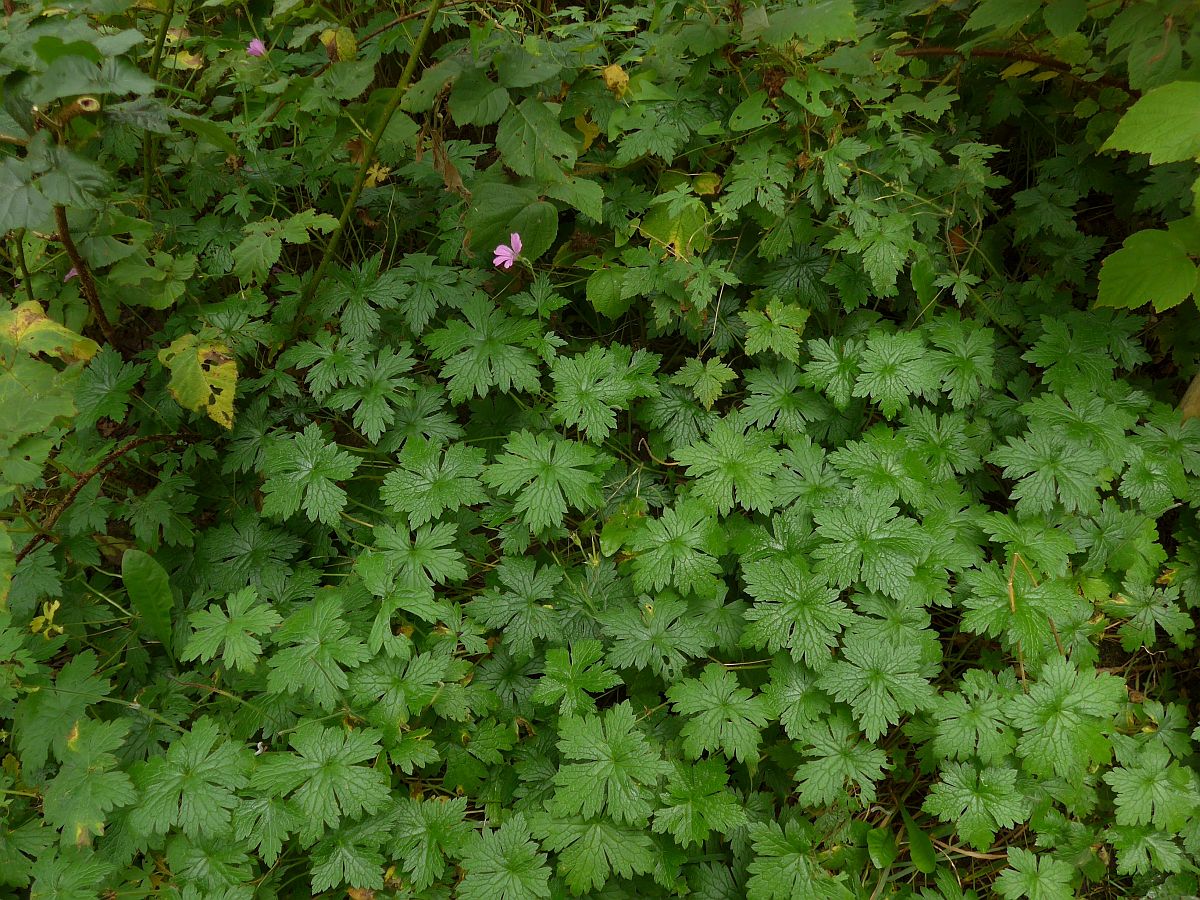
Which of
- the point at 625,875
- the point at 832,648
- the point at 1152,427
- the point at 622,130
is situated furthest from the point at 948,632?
the point at 622,130

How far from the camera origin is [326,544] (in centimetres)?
233

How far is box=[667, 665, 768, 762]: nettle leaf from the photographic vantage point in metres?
1.94

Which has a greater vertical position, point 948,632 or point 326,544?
point 326,544

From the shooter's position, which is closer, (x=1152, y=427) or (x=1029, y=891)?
(x=1029, y=891)

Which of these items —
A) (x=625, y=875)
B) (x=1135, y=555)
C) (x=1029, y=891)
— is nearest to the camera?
(x=625, y=875)

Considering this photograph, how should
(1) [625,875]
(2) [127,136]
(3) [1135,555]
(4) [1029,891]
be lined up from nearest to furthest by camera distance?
1. (1) [625,875]
2. (4) [1029,891]
3. (3) [1135,555]
4. (2) [127,136]

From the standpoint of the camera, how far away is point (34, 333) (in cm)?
205

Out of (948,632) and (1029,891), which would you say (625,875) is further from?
(948,632)

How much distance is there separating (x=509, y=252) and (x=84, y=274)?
4.05 ft

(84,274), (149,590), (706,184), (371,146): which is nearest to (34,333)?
(84,274)

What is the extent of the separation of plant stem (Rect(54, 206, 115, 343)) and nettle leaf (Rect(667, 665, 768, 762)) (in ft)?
6.65

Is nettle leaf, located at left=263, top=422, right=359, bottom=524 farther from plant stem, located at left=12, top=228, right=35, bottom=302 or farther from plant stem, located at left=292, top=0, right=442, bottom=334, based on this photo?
plant stem, located at left=12, top=228, right=35, bottom=302

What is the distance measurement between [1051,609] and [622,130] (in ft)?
6.23

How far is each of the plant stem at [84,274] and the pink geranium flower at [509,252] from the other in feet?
3.77
